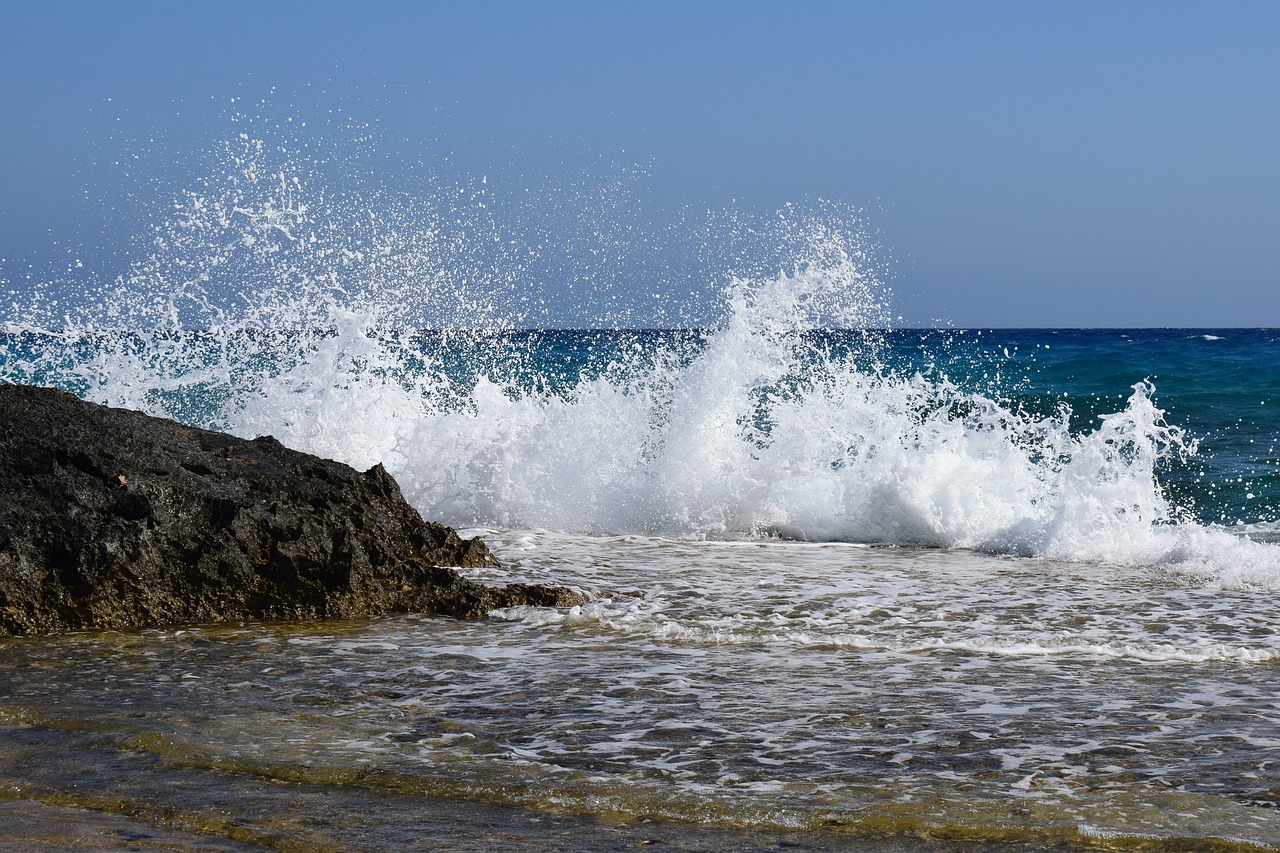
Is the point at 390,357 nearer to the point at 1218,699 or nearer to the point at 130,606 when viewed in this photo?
the point at 130,606

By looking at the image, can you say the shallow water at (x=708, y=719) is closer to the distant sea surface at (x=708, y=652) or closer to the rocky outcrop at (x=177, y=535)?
the distant sea surface at (x=708, y=652)

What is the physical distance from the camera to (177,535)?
4.89 metres

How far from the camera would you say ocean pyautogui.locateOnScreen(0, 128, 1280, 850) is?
2754mm

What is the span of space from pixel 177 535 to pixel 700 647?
83.0 inches

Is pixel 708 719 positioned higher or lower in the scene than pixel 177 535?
lower

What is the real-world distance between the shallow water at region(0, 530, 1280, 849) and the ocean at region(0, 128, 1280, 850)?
18 millimetres

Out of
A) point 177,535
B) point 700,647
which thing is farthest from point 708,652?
point 177,535

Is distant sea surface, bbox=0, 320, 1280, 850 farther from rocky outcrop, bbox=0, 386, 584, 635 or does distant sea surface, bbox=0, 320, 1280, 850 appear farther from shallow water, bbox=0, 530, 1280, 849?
rocky outcrop, bbox=0, 386, 584, 635

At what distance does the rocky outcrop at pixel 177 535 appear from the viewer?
468 cm

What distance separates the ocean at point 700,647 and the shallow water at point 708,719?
0.02 metres

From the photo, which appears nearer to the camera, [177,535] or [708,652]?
[708,652]

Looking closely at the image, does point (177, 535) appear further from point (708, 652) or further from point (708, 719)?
point (708, 719)

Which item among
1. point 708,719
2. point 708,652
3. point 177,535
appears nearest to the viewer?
point 708,719

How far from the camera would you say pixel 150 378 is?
923cm
